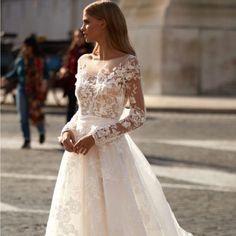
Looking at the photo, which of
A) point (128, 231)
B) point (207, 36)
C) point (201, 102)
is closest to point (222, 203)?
point (128, 231)

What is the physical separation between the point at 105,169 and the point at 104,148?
0.13 meters

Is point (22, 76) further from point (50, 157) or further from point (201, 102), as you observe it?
point (201, 102)

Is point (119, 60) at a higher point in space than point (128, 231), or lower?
higher

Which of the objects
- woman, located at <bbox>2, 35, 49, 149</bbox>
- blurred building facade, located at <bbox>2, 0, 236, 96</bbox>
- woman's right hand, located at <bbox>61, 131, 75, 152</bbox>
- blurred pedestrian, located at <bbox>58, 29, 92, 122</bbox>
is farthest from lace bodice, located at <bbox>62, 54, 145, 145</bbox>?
blurred building facade, located at <bbox>2, 0, 236, 96</bbox>

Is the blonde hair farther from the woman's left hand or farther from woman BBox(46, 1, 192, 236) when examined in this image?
the woman's left hand

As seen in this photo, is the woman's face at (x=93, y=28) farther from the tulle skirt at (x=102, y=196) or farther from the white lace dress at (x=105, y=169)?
the tulle skirt at (x=102, y=196)

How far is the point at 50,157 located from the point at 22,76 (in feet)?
6.30

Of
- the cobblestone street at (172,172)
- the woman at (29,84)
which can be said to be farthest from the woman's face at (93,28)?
the woman at (29,84)

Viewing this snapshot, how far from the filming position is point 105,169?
669 cm

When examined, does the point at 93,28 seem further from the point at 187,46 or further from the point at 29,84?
the point at 187,46

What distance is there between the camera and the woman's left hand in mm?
6605

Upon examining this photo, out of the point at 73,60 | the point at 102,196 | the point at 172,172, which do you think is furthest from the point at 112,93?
the point at 73,60

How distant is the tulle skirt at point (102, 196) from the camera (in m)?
6.64

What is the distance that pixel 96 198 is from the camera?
21.8 ft
